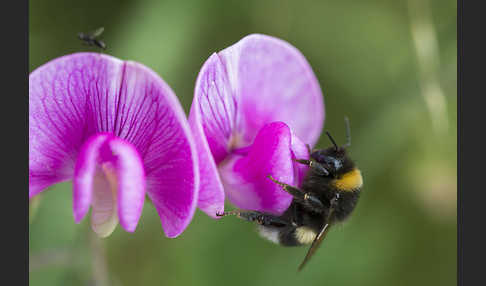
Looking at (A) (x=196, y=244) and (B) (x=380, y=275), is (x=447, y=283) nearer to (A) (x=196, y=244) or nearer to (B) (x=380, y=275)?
(B) (x=380, y=275)

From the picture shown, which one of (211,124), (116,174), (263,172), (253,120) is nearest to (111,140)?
(116,174)

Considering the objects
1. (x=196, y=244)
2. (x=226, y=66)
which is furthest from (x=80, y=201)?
(x=196, y=244)

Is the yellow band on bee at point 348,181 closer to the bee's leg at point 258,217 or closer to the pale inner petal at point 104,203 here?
the bee's leg at point 258,217

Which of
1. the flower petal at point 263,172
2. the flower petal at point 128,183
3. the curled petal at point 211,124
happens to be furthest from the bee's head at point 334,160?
the flower petal at point 128,183

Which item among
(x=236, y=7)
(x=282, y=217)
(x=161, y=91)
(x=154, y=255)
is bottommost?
(x=154, y=255)

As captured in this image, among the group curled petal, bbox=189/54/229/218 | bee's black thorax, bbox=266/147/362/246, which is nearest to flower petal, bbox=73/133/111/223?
curled petal, bbox=189/54/229/218

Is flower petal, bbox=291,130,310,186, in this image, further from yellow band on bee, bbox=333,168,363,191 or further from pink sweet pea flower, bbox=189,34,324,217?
yellow band on bee, bbox=333,168,363,191
